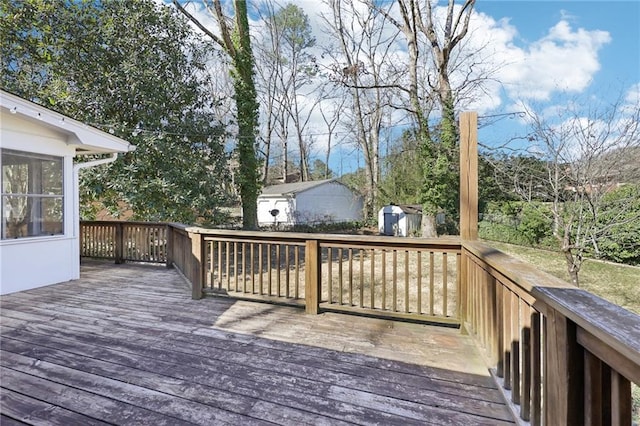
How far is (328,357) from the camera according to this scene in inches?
96.7

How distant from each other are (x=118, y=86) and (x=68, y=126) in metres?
3.56

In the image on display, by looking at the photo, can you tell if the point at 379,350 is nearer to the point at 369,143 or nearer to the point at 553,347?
the point at 553,347

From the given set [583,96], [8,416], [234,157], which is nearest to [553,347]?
[8,416]

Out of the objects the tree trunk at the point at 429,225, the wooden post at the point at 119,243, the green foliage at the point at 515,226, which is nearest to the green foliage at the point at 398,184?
the green foliage at the point at 515,226

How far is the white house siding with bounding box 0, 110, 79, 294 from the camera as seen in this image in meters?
4.32

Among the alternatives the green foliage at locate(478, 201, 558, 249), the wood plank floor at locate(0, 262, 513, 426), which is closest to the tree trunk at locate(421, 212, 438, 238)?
the green foliage at locate(478, 201, 558, 249)

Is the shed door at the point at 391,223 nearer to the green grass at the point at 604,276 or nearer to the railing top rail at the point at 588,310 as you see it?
the green grass at the point at 604,276

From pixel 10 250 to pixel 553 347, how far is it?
585 centimetres

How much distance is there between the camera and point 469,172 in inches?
111

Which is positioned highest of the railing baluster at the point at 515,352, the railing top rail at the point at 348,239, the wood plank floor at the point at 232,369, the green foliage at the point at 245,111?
the green foliage at the point at 245,111

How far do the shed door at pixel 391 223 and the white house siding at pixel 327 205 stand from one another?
4146 mm

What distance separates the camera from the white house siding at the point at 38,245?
4.32 metres

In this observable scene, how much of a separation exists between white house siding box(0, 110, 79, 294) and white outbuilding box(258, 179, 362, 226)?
1237 centimetres

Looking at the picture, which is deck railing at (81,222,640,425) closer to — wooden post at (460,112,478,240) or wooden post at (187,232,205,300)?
wooden post at (187,232,205,300)
